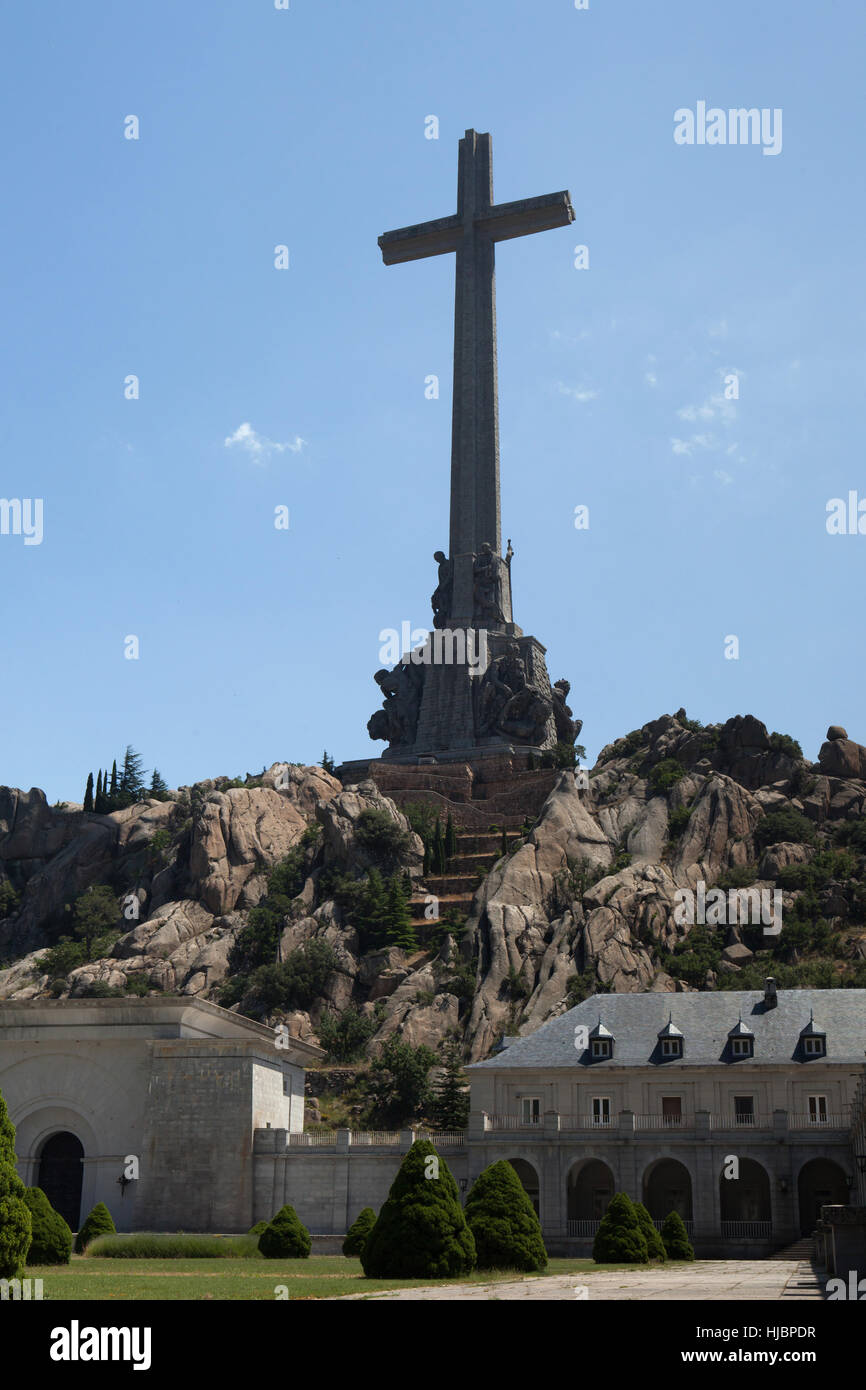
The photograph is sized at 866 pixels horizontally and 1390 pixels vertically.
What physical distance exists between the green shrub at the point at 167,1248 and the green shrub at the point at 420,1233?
39.4 ft

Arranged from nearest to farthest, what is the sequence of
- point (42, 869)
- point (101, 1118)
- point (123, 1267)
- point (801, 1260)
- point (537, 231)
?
point (123, 1267), point (801, 1260), point (101, 1118), point (42, 869), point (537, 231)

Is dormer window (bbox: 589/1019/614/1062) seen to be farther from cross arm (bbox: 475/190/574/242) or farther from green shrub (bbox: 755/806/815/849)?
cross arm (bbox: 475/190/574/242)

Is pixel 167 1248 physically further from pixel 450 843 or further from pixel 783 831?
pixel 783 831

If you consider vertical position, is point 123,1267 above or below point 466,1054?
below

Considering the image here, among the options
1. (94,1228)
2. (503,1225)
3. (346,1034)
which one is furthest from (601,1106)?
(346,1034)

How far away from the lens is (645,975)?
77438mm

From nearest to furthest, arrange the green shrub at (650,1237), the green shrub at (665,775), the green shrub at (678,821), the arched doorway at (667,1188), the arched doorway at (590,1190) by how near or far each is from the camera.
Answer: the green shrub at (650,1237), the arched doorway at (590,1190), the arched doorway at (667,1188), the green shrub at (678,821), the green shrub at (665,775)

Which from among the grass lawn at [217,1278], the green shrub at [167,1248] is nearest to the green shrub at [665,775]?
the grass lawn at [217,1278]

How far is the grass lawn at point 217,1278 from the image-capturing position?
2892 cm

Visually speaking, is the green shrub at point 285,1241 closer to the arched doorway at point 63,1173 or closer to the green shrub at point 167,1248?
the green shrub at point 167,1248

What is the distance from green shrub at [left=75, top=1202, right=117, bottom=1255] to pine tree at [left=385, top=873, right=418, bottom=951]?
38247 mm
